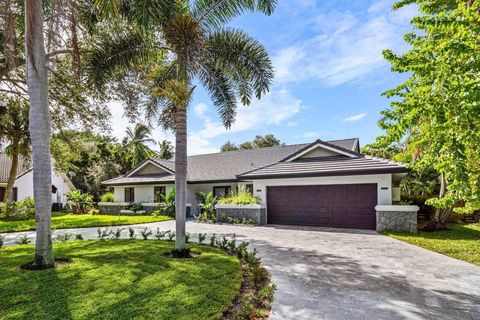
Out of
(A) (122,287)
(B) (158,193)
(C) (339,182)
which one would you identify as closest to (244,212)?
(C) (339,182)

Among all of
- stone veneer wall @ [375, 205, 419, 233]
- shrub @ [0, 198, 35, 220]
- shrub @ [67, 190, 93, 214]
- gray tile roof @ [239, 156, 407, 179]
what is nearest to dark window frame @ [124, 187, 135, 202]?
shrub @ [67, 190, 93, 214]

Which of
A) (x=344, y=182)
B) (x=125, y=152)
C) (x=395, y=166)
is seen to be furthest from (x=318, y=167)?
(x=125, y=152)

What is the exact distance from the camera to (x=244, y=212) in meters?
16.9

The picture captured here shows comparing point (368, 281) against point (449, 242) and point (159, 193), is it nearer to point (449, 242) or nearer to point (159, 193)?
point (449, 242)

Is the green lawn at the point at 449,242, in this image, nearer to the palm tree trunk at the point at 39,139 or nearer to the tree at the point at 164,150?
the palm tree trunk at the point at 39,139

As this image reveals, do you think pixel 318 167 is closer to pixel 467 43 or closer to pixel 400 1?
pixel 400 1

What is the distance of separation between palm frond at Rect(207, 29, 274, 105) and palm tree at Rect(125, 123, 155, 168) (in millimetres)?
33226

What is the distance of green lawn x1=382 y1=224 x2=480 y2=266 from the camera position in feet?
29.4

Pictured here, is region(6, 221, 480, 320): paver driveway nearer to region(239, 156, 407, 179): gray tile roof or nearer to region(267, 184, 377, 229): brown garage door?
region(267, 184, 377, 229): brown garage door

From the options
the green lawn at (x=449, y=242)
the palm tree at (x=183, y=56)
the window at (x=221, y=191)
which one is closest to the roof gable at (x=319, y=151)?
the green lawn at (x=449, y=242)

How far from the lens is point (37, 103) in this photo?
6.90m

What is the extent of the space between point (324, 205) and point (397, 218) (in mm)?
3497

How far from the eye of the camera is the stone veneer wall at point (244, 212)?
53.6 ft

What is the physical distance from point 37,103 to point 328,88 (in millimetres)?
15612
